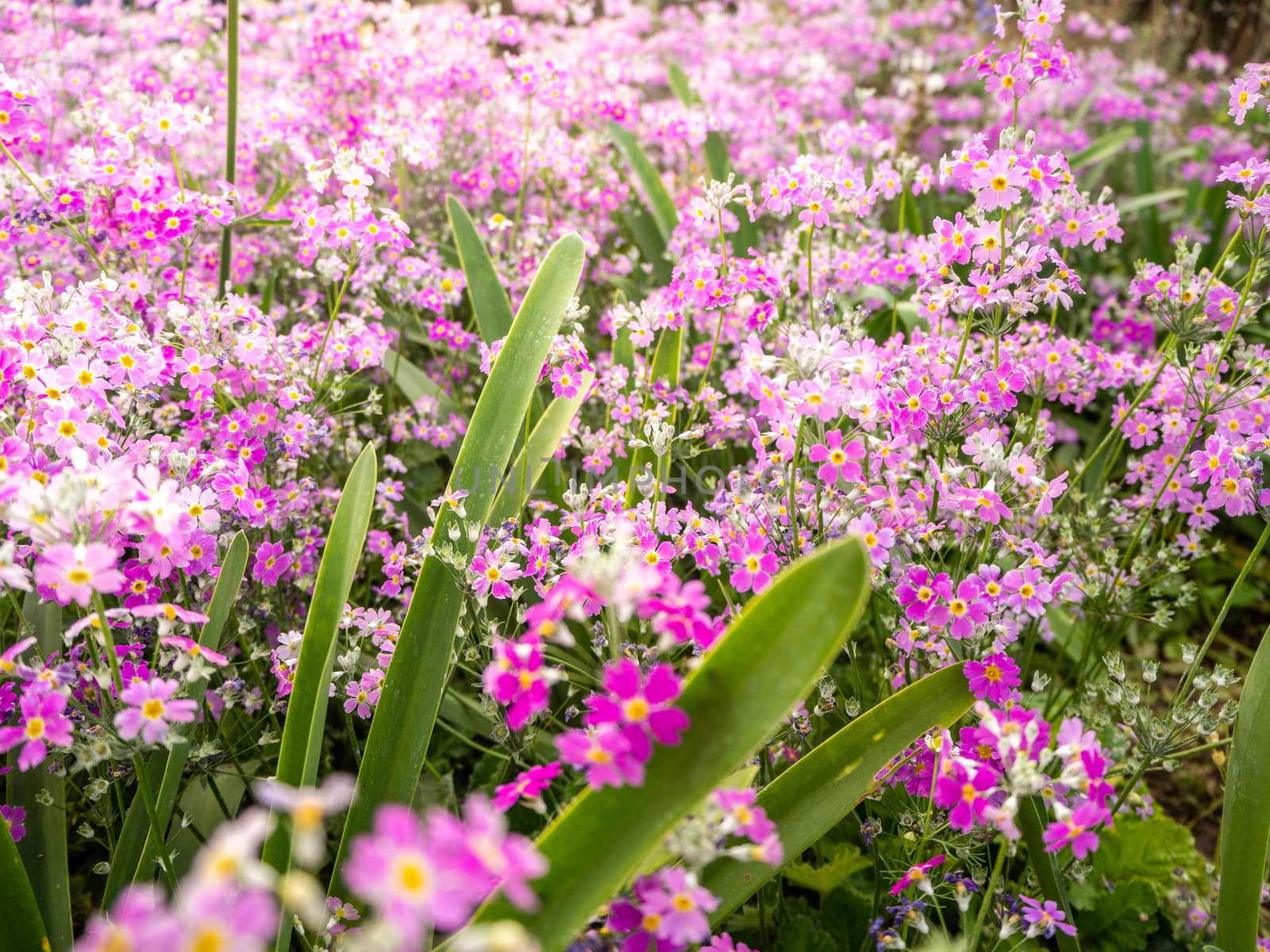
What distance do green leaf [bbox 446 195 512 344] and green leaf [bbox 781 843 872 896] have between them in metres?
1.46

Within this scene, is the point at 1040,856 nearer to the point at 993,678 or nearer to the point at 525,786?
the point at 993,678

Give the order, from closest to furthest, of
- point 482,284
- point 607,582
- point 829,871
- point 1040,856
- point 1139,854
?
point 607,582
point 1040,856
point 829,871
point 1139,854
point 482,284

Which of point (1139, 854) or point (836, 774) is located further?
point (1139, 854)

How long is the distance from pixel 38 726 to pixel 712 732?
84 cm

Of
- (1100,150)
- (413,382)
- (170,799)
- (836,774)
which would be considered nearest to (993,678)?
(836,774)

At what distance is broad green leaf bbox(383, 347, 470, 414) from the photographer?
2.65 m

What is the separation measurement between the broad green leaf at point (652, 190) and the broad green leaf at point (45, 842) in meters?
2.41

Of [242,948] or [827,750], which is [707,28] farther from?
[242,948]

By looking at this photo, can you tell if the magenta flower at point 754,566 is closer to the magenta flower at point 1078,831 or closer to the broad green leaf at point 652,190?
the magenta flower at point 1078,831

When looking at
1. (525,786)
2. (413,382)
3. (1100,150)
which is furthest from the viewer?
(1100,150)

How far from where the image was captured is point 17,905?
1353 millimetres

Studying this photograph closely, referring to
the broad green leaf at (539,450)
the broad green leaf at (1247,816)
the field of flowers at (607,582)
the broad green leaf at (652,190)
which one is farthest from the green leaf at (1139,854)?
the broad green leaf at (652,190)

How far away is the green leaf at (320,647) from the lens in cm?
137

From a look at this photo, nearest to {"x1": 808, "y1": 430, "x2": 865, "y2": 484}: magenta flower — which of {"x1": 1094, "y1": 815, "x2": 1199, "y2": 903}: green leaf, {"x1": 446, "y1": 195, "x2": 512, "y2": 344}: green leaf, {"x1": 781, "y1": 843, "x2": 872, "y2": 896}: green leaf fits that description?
{"x1": 781, "y1": 843, "x2": 872, "y2": 896}: green leaf
